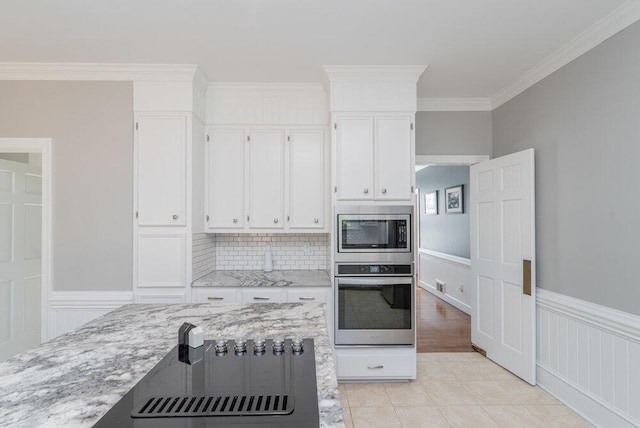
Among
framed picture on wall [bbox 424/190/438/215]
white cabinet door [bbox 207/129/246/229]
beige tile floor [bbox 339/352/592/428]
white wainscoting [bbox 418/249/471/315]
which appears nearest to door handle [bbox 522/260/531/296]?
beige tile floor [bbox 339/352/592/428]

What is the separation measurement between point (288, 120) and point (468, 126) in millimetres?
1899

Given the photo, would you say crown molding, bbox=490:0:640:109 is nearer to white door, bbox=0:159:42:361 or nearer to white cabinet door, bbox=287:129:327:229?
white cabinet door, bbox=287:129:327:229

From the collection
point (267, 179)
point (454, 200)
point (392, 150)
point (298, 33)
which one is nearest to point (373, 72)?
point (392, 150)

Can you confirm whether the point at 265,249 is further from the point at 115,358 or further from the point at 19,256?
the point at 115,358

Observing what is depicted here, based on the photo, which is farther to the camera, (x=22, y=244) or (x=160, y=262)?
(x=22, y=244)

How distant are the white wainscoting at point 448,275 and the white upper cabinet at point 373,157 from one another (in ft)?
9.52

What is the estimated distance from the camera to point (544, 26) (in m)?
2.47

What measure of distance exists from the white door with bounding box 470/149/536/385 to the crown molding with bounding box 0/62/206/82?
112 inches

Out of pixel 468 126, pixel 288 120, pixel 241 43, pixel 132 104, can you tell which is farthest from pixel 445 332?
pixel 132 104

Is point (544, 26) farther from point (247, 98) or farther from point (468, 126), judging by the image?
point (247, 98)

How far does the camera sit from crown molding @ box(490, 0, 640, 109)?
7.32ft

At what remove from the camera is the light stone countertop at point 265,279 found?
10.3 feet

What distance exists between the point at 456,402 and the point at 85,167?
11.6ft

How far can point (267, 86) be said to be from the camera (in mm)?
3475
